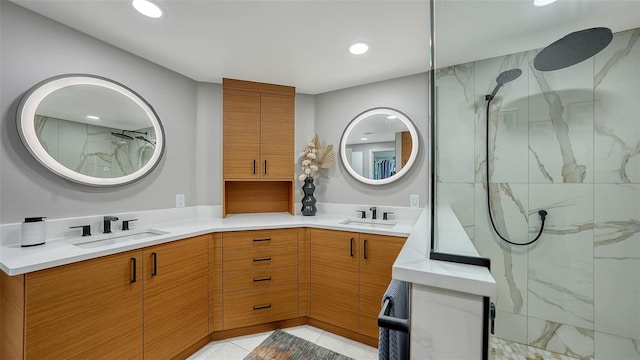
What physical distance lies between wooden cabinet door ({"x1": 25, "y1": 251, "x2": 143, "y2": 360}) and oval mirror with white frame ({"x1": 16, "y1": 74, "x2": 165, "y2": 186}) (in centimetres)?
73

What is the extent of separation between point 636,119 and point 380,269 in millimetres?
1537

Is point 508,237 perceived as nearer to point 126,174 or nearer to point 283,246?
point 283,246

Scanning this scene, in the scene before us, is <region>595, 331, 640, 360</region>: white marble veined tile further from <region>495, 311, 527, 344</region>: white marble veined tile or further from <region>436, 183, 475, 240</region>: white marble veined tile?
<region>436, 183, 475, 240</region>: white marble veined tile

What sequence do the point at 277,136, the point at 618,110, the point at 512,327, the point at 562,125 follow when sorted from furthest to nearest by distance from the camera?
1. the point at 277,136
2. the point at 512,327
3. the point at 562,125
4. the point at 618,110

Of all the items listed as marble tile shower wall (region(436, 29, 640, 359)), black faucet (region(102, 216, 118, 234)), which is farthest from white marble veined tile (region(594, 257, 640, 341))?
black faucet (region(102, 216, 118, 234))

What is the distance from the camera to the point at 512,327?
1.41 meters

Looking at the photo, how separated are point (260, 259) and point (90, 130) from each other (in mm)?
1566

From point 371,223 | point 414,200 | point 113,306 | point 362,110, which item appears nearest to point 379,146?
point 362,110

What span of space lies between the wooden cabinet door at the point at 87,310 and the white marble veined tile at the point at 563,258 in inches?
92.4

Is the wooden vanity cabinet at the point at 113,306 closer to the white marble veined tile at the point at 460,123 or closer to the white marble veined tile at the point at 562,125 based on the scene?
the white marble veined tile at the point at 460,123

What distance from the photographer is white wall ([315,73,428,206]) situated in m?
2.26

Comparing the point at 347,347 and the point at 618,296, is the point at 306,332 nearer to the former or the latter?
the point at 347,347

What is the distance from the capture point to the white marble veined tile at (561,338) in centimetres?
112

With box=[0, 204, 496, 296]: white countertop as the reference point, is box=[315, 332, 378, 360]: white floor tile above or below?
below
